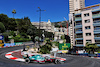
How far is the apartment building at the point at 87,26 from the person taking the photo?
3074 cm

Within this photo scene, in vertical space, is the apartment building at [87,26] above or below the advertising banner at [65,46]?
above

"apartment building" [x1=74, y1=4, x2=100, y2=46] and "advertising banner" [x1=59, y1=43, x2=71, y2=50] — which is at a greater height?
"apartment building" [x1=74, y1=4, x2=100, y2=46]

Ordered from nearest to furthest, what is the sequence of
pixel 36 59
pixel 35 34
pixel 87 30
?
pixel 36 59
pixel 87 30
pixel 35 34

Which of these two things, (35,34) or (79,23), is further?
(35,34)

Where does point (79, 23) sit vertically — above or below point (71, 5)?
below

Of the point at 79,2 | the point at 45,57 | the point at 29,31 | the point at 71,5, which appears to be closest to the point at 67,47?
the point at 45,57

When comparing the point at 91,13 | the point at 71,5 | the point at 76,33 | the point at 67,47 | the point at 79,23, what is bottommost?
the point at 67,47

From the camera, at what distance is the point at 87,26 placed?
32.7 metres

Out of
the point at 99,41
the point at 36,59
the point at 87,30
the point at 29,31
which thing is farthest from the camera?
the point at 29,31

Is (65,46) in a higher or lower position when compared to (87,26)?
lower

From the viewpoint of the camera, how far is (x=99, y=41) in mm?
30141

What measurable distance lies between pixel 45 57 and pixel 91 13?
27.0 m

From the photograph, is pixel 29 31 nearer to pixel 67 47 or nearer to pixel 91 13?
pixel 67 47

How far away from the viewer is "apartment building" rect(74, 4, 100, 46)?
101ft
